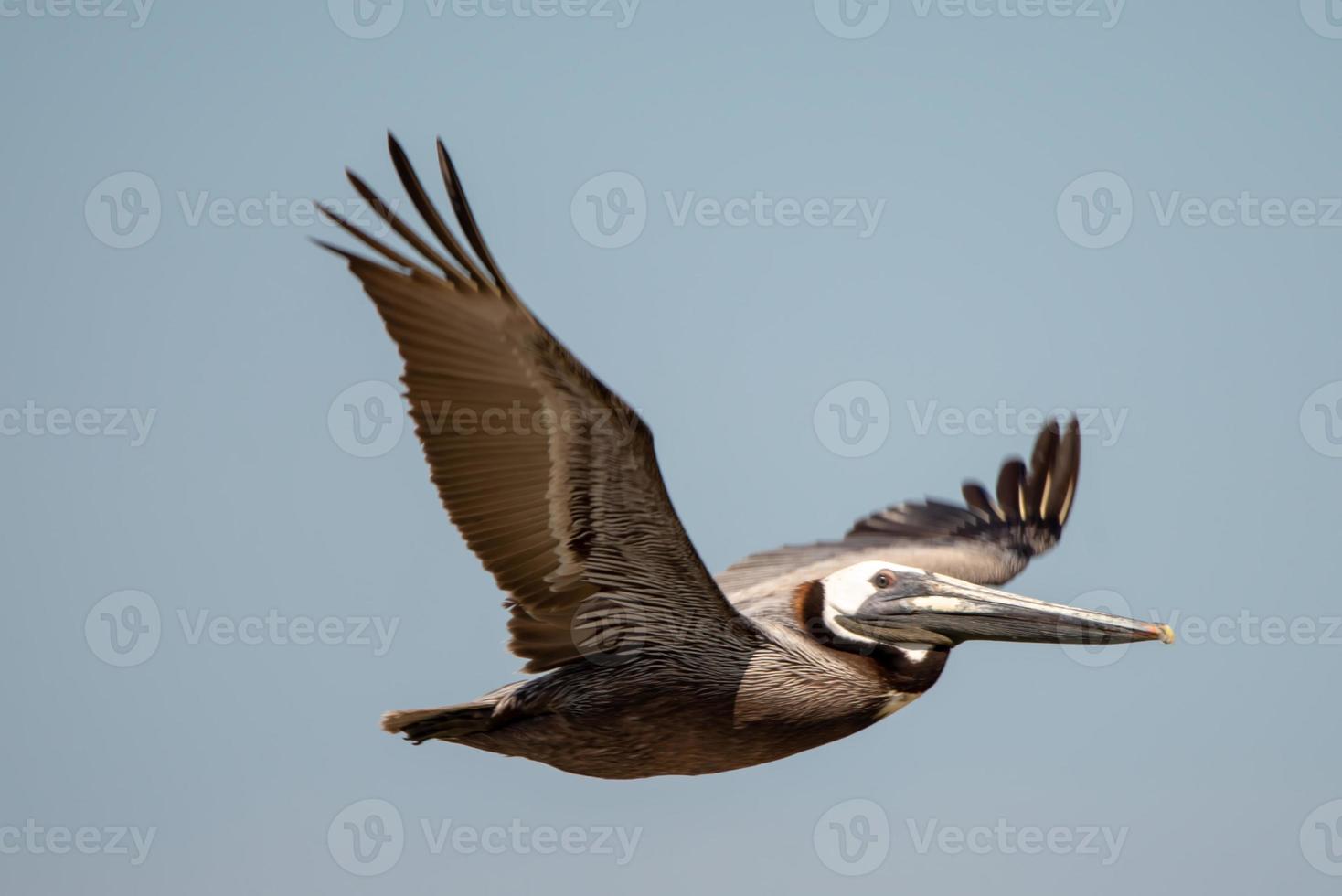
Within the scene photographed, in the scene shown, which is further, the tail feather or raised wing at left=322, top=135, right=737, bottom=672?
the tail feather

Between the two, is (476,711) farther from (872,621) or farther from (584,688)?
(872,621)

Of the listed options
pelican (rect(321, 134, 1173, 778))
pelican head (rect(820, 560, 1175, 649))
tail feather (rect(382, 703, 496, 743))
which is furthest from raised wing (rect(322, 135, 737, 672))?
pelican head (rect(820, 560, 1175, 649))

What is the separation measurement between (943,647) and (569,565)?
2.46 metres

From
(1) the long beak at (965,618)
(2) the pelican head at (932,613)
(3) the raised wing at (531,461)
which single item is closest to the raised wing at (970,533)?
(2) the pelican head at (932,613)

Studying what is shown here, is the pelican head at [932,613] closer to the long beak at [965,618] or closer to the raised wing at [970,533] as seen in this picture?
the long beak at [965,618]

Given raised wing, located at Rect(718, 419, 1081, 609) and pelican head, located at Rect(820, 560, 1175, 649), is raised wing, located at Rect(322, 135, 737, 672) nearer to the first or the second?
pelican head, located at Rect(820, 560, 1175, 649)

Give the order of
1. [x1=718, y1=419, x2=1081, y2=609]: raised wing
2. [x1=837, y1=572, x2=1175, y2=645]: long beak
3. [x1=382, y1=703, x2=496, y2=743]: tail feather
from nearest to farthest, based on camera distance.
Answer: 1. [x1=382, y1=703, x2=496, y2=743]: tail feather
2. [x1=837, y1=572, x2=1175, y2=645]: long beak
3. [x1=718, y1=419, x2=1081, y2=609]: raised wing

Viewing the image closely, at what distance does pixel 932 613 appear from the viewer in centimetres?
938

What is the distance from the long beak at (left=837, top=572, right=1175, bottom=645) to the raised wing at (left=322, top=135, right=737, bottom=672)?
4.29ft

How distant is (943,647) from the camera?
374 inches

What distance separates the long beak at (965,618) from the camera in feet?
30.0

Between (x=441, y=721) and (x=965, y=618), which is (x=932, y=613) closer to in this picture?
(x=965, y=618)

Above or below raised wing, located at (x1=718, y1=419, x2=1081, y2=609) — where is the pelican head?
below

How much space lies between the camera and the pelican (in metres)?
7.75
